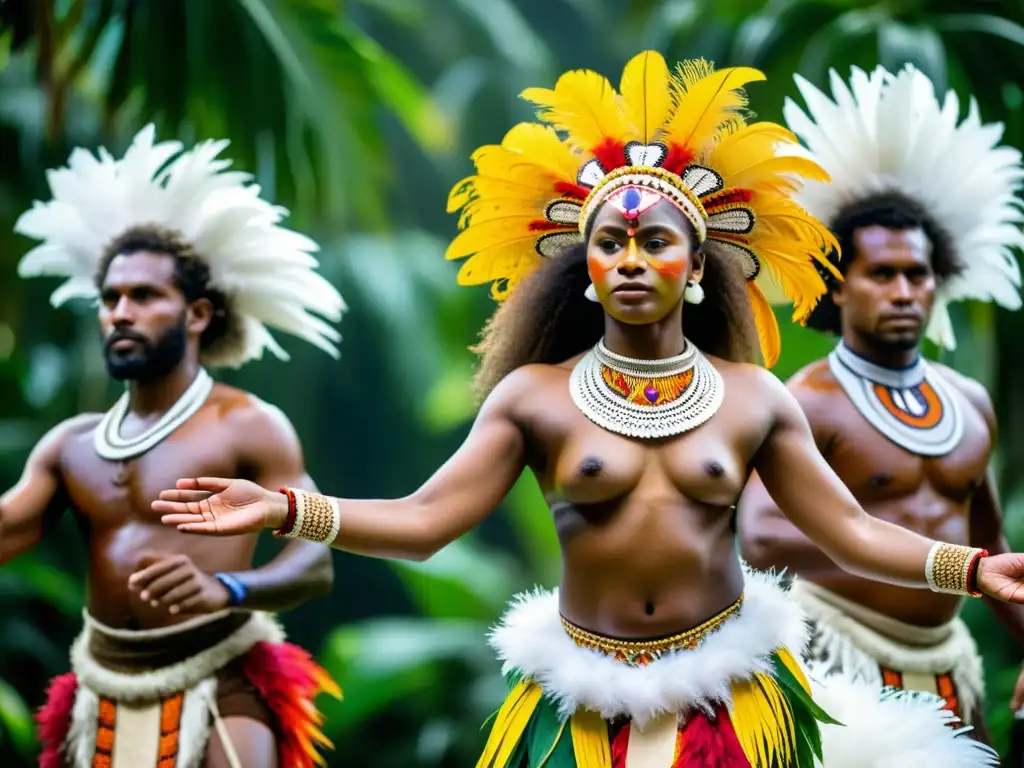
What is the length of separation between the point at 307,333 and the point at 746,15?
2.90 metres

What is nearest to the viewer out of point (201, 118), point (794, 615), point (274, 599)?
point (794, 615)

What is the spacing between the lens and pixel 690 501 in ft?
8.48

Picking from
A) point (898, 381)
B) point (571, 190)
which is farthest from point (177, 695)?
point (898, 381)

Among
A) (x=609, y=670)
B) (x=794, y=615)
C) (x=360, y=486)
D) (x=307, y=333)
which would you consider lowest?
(x=609, y=670)

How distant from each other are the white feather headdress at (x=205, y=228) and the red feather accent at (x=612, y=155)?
3.50 ft

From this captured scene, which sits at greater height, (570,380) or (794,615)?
(570,380)

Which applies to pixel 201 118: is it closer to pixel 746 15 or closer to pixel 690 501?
pixel 746 15

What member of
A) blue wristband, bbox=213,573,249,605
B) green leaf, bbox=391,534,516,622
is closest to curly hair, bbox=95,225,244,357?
blue wristband, bbox=213,573,249,605

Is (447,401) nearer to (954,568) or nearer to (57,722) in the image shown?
(57,722)

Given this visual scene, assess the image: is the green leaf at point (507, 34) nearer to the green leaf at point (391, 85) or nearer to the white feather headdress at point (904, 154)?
the green leaf at point (391, 85)

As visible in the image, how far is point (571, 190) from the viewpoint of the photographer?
9.21 feet

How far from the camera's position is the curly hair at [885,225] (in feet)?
11.6

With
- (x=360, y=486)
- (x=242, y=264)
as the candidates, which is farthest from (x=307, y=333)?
(x=360, y=486)

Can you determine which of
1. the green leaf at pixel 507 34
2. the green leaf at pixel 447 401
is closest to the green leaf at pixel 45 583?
the green leaf at pixel 447 401
